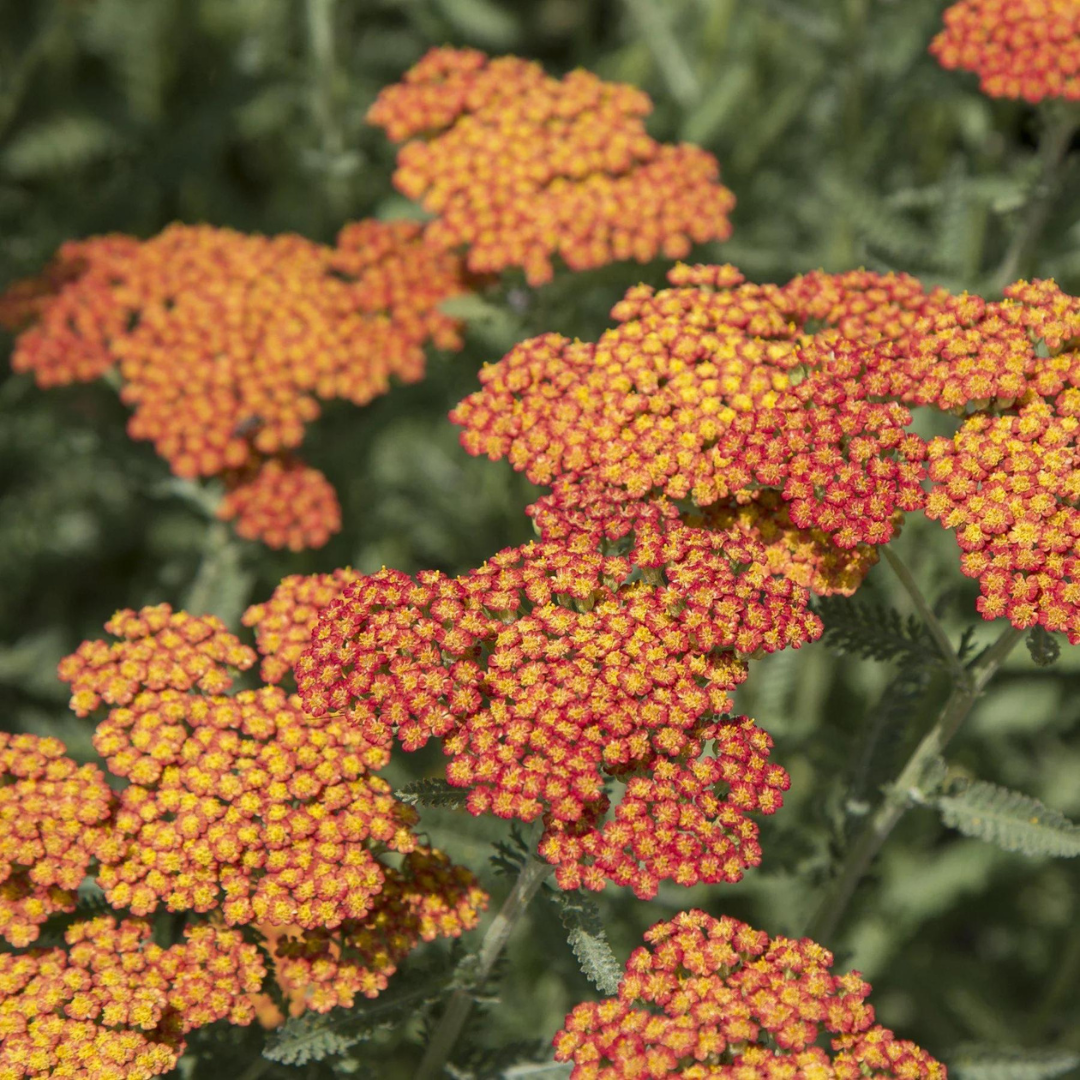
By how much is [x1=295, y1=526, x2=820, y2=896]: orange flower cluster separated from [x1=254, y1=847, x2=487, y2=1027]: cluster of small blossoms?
1.38ft

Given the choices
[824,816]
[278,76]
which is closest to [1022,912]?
[824,816]

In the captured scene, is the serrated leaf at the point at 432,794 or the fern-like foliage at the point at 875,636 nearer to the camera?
the serrated leaf at the point at 432,794

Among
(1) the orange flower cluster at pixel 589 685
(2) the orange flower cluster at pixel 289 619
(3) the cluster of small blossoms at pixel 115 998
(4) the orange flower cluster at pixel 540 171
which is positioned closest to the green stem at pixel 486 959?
(1) the orange flower cluster at pixel 589 685

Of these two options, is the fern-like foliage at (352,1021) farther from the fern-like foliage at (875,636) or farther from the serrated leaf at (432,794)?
the fern-like foliage at (875,636)

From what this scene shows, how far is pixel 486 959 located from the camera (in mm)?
4105

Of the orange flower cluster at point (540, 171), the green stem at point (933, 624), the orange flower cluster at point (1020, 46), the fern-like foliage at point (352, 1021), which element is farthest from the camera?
the orange flower cluster at point (540, 171)

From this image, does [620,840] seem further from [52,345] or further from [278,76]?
[278,76]

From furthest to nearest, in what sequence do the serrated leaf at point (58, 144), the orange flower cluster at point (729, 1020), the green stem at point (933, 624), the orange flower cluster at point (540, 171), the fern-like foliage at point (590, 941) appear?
the serrated leaf at point (58, 144) < the orange flower cluster at point (540, 171) < the green stem at point (933, 624) < the fern-like foliage at point (590, 941) < the orange flower cluster at point (729, 1020)

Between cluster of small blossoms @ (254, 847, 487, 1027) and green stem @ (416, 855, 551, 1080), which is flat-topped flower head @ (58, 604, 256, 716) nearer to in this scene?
cluster of small blossoms @ (254, 847, 487, 1027)

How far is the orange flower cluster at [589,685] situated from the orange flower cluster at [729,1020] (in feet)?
0.84

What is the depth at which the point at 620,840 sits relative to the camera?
3.58m

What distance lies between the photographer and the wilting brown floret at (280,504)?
5.50 meters

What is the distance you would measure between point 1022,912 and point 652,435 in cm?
375

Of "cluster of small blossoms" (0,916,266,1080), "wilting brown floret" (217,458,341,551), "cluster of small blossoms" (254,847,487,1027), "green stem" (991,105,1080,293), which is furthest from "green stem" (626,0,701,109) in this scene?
"cluster of small blossoms" (0,916,266,1080)
